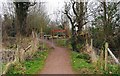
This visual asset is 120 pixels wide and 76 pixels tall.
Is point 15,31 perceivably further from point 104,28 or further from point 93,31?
point 93,31

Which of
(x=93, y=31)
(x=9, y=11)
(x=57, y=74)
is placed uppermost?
(x=9, y=11)

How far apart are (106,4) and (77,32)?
2891 millimetres

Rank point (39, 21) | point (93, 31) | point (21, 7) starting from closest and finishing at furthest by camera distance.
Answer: point (21, 7) → point (93, 31) → point (39, 21)

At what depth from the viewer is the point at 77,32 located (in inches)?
232

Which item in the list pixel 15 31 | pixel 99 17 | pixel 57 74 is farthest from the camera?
pixel 99 17

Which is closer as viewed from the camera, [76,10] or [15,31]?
[15,31]

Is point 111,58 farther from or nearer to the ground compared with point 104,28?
nearer to the ground

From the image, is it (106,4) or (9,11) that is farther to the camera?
(9,11)

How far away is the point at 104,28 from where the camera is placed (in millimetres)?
3600

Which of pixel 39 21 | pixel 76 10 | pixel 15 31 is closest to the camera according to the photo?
pixel 15 31

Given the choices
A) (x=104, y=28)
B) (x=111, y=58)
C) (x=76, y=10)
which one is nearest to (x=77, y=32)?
(x=76, y=10)

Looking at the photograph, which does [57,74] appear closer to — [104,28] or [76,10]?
[104,28]

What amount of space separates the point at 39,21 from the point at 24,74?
7.62 ft

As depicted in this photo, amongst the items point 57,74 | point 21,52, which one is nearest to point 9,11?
point 21,52
